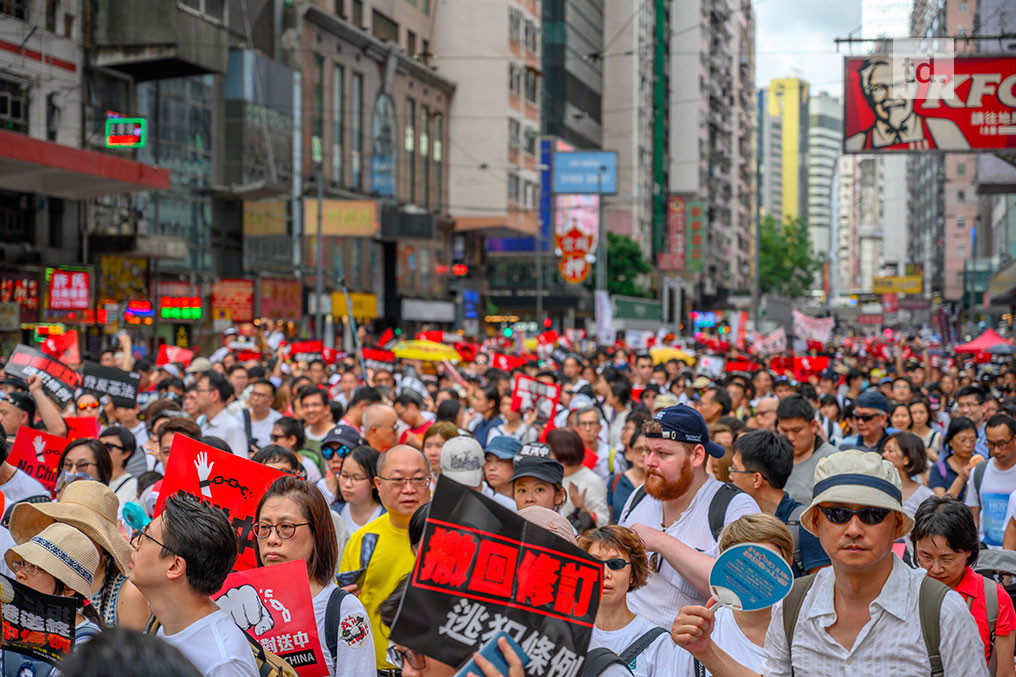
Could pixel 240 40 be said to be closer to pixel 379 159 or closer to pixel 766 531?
pixel 379 159

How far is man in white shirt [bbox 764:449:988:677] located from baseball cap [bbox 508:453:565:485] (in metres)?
2.90

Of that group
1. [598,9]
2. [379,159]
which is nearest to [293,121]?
[379,159]

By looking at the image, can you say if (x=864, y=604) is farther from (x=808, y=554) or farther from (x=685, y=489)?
(x=808, y=554)

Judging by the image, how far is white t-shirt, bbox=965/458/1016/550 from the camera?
25.5 ft

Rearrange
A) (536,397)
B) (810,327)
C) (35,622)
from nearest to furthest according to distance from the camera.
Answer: (35,622) → (536,397) → (810,327)

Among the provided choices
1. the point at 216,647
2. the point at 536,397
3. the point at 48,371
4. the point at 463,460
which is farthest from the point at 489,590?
the point at 536,397

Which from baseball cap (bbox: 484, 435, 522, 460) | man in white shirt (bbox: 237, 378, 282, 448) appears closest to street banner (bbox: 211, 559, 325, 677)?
baseball cap (bbox: 484, 435, 522, 460)

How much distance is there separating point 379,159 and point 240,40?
1130cm

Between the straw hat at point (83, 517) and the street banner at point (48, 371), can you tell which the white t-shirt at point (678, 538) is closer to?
the straw hat at point (83, 517)

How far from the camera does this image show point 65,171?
81.1 feet

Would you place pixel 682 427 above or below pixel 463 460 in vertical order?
above

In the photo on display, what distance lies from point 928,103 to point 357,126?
2981cm

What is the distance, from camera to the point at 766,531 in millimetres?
4652

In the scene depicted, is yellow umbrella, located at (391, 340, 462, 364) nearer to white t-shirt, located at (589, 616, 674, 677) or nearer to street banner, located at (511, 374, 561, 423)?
street banner, located at (511, 374, 561, 423)
